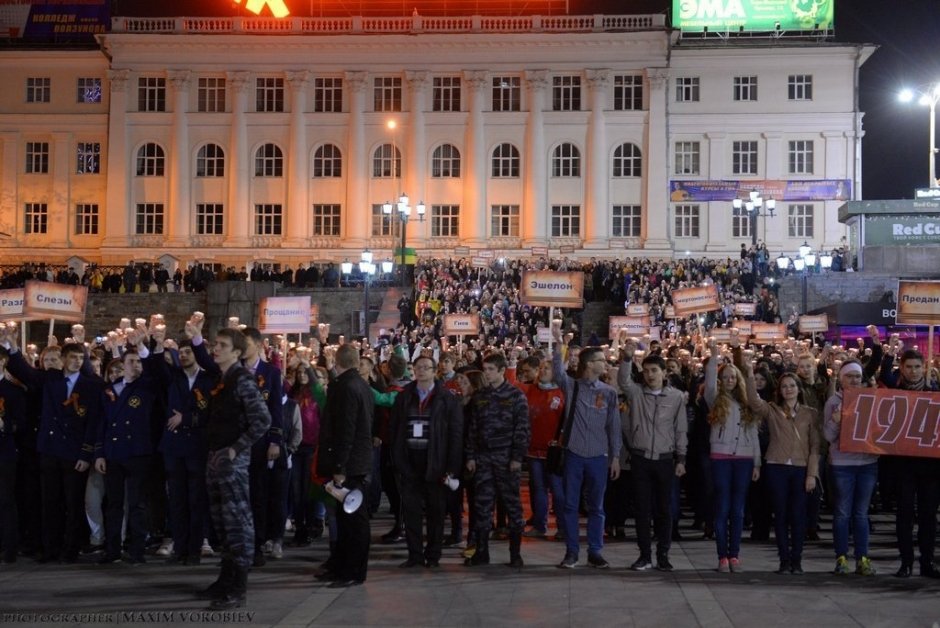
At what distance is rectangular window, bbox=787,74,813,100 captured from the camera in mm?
66500

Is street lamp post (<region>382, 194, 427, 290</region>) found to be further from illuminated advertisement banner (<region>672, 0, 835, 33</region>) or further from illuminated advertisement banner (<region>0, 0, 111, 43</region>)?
illuminated advertisement banner (<region>0, 0, 111, 43</region>)

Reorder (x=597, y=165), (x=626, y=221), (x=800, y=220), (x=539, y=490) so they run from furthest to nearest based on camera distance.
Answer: (x=800, y=220) → (x=626, y=221) → (x=597, y=165) → (x=539, y=490)

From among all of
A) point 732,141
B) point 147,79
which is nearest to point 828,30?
point 732,141

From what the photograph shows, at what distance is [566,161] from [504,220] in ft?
13.6

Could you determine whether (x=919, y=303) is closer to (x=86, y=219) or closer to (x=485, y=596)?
(x=485, y=596)

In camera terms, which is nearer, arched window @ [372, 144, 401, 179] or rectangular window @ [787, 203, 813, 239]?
A: rectangular window @ [787, 203, 813, 239]

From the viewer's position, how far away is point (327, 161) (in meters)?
67.1

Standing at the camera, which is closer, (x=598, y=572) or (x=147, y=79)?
(x=598, y=572)

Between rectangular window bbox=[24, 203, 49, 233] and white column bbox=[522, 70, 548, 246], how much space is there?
928 inches

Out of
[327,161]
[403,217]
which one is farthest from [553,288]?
[327,161]

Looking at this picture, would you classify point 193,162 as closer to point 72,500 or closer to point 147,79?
point 147,79

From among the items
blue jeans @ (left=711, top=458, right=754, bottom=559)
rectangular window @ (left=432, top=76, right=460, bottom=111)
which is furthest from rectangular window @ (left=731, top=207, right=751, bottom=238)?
blue jeans @ (left=711, top=458, right=754, bottom=559)

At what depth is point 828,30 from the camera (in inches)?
2687

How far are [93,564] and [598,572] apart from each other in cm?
461
